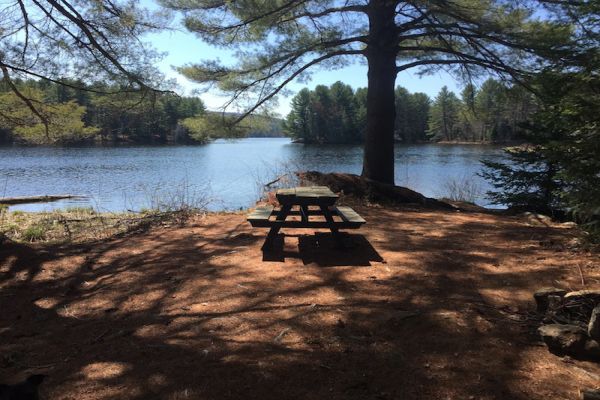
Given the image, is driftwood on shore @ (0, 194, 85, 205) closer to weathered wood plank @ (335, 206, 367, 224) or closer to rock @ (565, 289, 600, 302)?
weathered wood plank @ (335, 206, 367, 224)

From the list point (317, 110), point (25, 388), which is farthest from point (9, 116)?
point (317, 110)

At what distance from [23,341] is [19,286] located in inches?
60.3

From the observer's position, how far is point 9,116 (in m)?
7.49

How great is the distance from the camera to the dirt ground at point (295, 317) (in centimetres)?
254

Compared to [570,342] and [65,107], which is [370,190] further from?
[570,342]

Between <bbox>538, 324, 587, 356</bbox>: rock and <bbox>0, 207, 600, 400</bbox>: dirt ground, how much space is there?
0.08m

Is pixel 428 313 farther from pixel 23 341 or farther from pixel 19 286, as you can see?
pixel 19 286

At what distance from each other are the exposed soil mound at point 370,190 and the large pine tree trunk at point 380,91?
772mm

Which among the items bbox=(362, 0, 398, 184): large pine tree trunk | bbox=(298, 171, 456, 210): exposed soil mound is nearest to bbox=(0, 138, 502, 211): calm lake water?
bbox=(298, 171, 456, 210): exposed soil mound

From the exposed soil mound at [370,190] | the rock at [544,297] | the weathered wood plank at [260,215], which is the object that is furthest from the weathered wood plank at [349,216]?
the exposed soil mound at [370,190]

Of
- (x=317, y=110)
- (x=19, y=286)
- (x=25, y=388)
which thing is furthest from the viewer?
(x=317, y=110)

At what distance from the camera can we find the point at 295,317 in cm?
344

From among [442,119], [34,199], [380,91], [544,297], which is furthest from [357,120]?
[544,297]

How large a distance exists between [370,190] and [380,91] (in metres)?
2.23
